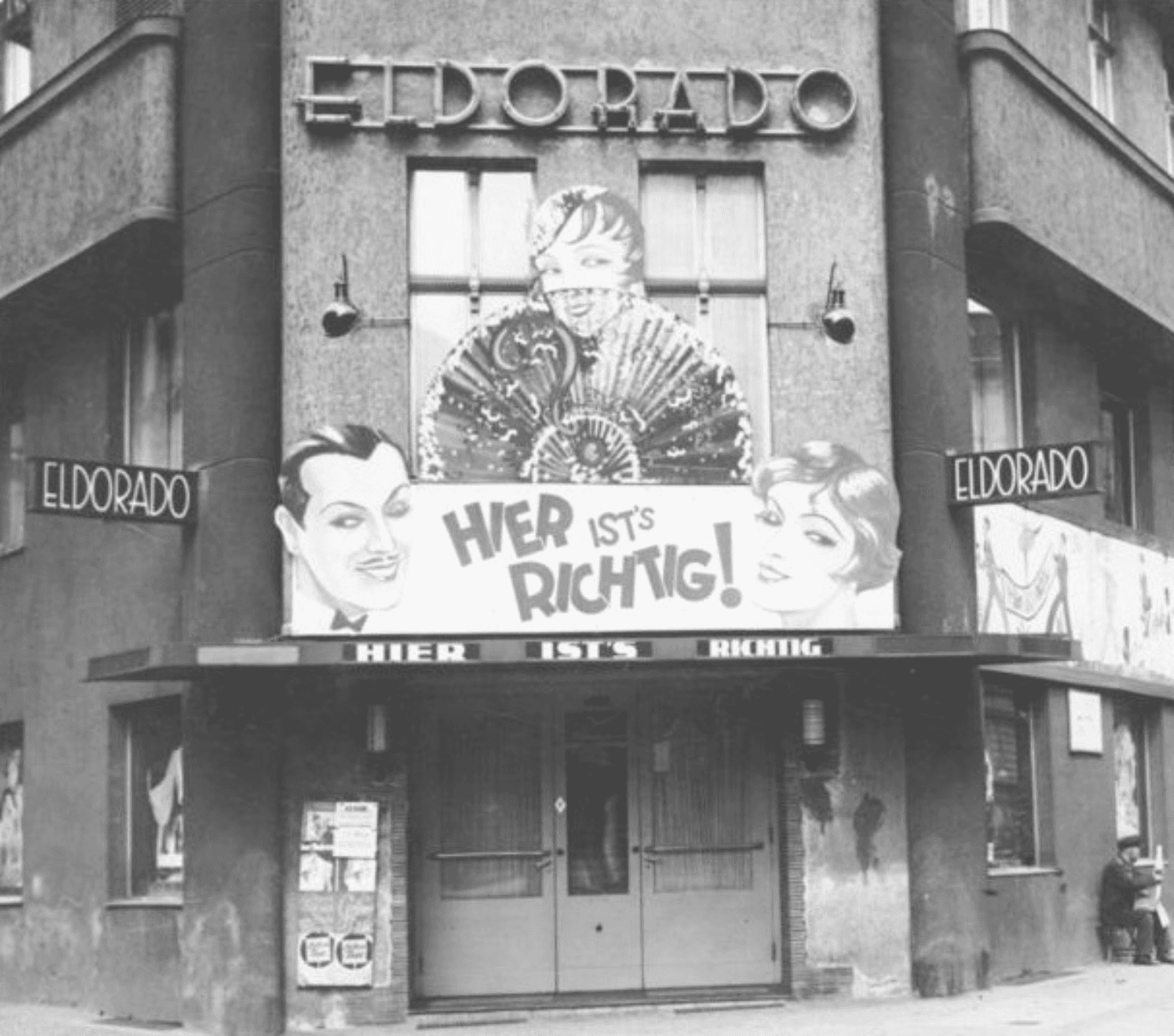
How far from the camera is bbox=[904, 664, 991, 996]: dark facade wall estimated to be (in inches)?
624

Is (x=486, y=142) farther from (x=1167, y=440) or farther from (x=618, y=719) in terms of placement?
(x=1167, y=440)

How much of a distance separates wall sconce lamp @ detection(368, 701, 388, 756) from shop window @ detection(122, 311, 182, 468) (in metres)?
3.32

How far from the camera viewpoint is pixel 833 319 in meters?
16.2

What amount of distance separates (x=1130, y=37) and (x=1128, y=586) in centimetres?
599

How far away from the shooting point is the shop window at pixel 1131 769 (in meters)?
20.5

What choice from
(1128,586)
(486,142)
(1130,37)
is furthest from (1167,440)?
(486,142)

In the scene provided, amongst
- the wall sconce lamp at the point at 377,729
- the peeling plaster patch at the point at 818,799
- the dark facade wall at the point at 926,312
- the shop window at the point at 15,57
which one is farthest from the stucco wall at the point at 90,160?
the peeling plaster patch at the point at 818,799

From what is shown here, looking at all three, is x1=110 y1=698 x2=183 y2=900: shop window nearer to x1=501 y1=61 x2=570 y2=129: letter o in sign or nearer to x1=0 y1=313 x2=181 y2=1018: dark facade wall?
x1=0 y1=313 x2=181 y2=1018: dark facade wall

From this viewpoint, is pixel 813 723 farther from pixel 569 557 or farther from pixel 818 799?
pixel 569 557

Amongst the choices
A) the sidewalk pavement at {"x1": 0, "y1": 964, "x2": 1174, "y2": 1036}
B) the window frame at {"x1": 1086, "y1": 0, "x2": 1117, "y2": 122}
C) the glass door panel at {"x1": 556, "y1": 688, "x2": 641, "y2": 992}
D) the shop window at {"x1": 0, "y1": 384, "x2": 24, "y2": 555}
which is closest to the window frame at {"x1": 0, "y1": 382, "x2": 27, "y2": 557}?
the shop window at {"x1": 0, "y1": 384, "x2": 24, "y2": 555}

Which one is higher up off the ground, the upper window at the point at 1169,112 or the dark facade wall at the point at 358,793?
the upper window at the point at 1169,112

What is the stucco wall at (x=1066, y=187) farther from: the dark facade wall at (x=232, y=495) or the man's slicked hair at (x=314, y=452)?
the dark facade wall at (x=232, y=495)

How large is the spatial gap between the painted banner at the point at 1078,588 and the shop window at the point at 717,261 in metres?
2.59

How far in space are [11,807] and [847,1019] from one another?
29.8ft
